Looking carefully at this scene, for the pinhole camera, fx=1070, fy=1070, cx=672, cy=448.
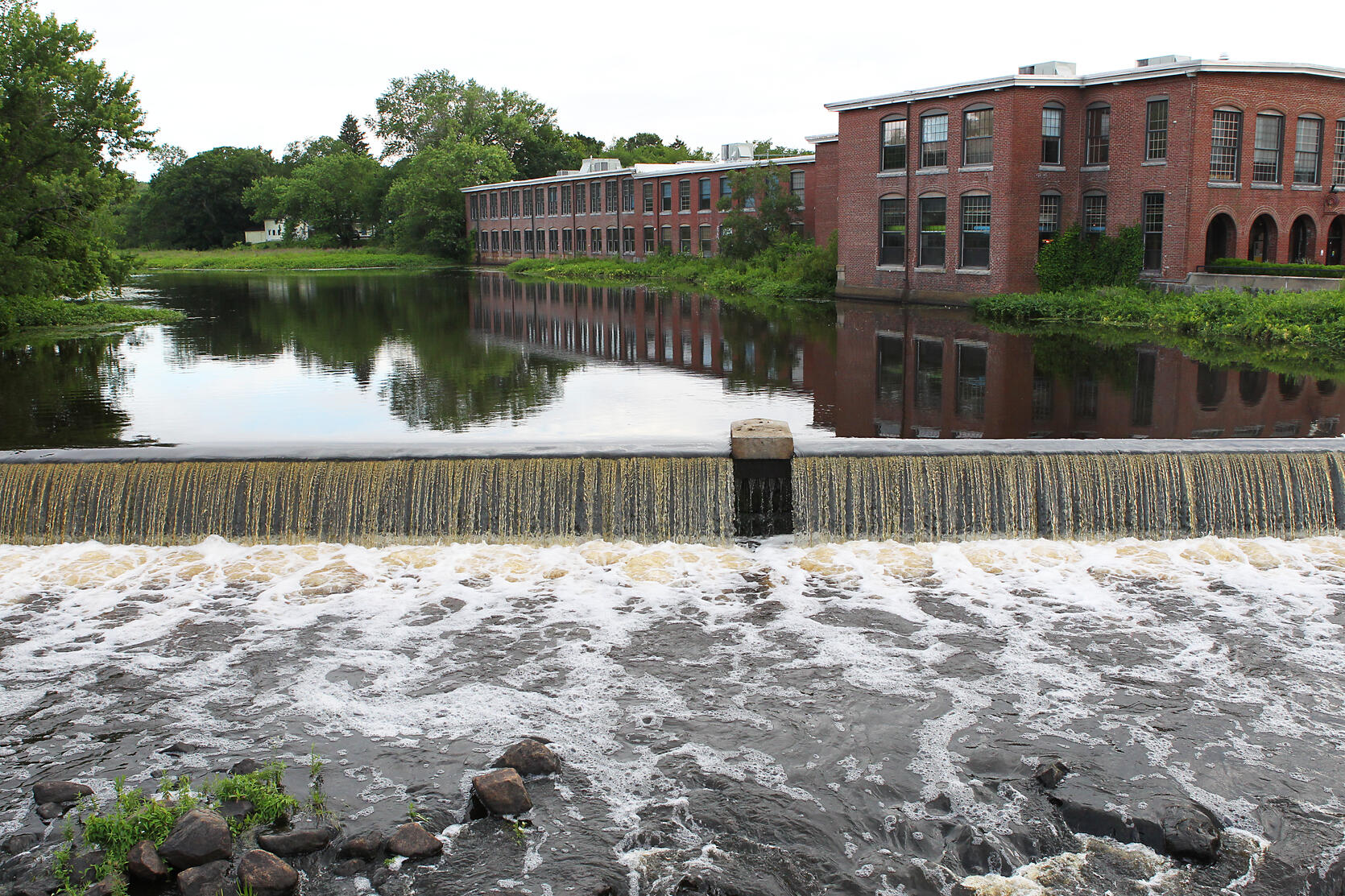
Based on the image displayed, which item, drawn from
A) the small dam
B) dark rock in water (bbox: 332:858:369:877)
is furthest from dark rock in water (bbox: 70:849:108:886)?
the small dam

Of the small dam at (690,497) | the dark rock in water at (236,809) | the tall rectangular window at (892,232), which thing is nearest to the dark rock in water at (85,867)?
the dark rock in water at (236,809)

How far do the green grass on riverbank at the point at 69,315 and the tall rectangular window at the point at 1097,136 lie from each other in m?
32.1

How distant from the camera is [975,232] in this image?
3872 cm

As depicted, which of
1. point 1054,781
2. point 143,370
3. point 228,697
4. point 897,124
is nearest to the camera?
point 1054,781

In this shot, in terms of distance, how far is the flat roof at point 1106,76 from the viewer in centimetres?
3288

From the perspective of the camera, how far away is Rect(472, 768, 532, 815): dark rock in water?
6633 millimetres

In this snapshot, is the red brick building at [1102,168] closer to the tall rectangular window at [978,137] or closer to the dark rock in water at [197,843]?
the tall rectangular window at [978,137]

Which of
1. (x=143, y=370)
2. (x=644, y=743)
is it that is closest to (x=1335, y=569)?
(x=644, y=743)

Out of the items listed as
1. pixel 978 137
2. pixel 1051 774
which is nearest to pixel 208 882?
pixel 1051 774

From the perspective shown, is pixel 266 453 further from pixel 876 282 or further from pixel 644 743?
pixel 876 282

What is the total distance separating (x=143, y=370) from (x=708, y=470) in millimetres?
16519

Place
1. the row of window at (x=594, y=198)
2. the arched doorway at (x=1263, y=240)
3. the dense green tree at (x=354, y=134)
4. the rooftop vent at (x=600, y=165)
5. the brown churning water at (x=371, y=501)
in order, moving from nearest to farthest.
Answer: the brown churning water at (x=371, y=501) < the arched doorway at (x=1263, y=240) < the row of window at (x=594, y=198) < the rooftop vent at (x=600, y=165) < the dense green tree at (x=354, y=134)

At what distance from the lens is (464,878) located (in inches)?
238

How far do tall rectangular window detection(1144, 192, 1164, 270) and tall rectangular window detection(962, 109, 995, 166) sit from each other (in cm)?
548
